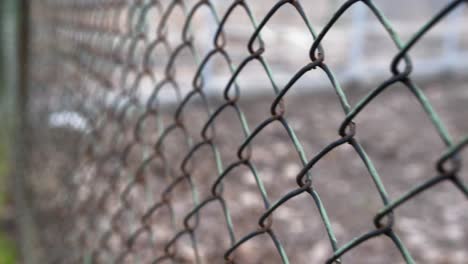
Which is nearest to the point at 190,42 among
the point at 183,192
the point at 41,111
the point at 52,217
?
the point at 52,217

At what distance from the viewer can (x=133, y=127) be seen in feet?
7.13

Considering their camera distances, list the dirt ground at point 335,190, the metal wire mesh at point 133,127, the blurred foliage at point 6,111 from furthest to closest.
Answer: the blurred foliage at point 6,111 < the dirt ground at point 335,190 < the metal wire mesh at point 133,127

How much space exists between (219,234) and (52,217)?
2.82 ft

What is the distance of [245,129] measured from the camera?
819mm

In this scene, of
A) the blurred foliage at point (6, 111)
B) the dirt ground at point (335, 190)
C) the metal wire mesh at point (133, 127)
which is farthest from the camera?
the blurred foliage at point (6, 111)

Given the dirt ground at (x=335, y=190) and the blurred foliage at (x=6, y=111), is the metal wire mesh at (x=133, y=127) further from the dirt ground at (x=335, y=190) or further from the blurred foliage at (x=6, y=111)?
the blurred foliage at (x=6, y=111)

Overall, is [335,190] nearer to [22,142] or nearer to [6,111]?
[22,142]

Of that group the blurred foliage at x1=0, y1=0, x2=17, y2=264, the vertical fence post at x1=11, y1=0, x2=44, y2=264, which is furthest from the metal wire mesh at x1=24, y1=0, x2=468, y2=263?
the blurred foliage at x1=0, y1=0, x2=17, y2=264

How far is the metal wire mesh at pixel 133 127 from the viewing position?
2.07 feet

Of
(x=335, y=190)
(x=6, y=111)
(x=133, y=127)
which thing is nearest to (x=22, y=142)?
(x=6, y=111)

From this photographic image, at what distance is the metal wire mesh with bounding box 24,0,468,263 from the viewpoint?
2.07ft

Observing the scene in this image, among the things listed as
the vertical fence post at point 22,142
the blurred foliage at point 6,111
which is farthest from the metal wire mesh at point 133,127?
the blurred foliage at point 6,111

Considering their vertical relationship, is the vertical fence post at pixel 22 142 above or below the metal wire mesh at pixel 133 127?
above

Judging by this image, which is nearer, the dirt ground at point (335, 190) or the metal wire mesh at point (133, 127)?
the metal wire mesh at point (133, 127)
